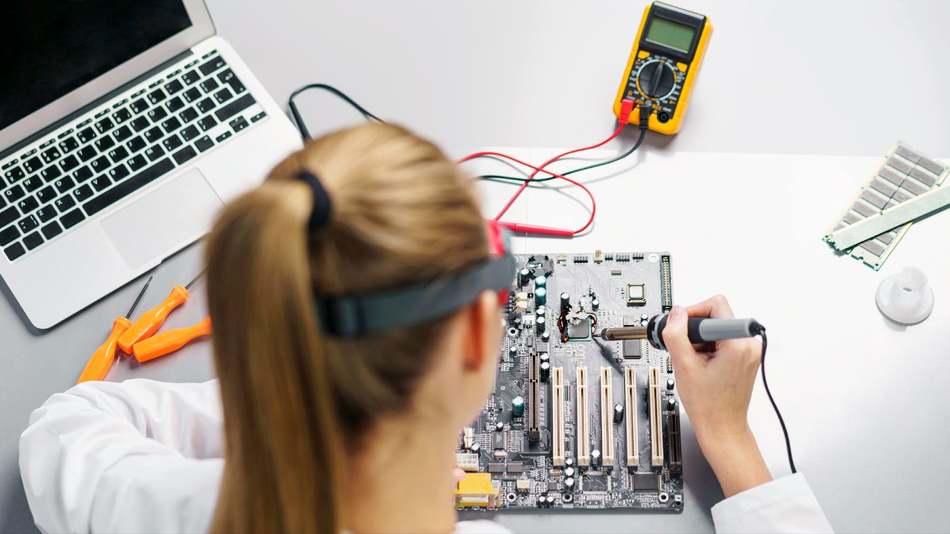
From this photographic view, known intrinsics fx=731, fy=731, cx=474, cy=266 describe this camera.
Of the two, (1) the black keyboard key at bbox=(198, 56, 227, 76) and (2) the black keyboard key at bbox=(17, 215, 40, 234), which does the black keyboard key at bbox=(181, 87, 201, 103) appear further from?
(2) the black keyboard key at bbox=(17, 215, 40, 234)

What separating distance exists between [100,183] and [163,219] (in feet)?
0.38

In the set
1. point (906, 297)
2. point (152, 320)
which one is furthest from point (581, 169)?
point (152, 320)

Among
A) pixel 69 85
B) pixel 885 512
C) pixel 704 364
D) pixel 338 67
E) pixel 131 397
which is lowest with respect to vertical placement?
pixel 131 397

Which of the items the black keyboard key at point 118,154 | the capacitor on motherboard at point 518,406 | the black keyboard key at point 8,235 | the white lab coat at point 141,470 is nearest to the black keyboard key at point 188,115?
the black keyboard key at point 118,154

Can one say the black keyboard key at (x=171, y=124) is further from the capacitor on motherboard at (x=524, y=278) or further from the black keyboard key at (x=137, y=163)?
the capacitor on motherboard at (x=524, y=278)

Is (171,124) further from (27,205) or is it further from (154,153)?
(27,205)

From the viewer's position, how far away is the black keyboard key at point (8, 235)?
1146 mm

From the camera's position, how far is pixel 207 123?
1.21 metres

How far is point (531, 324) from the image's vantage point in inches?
43.6

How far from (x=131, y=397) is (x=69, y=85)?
21.2 inches

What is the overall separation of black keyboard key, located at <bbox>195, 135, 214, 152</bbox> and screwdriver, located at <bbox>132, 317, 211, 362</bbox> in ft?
0.95

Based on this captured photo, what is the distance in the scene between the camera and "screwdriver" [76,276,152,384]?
1.11m

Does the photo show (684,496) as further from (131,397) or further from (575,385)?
(131,397)

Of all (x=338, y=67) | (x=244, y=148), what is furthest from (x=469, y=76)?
(x=244, y=148)
